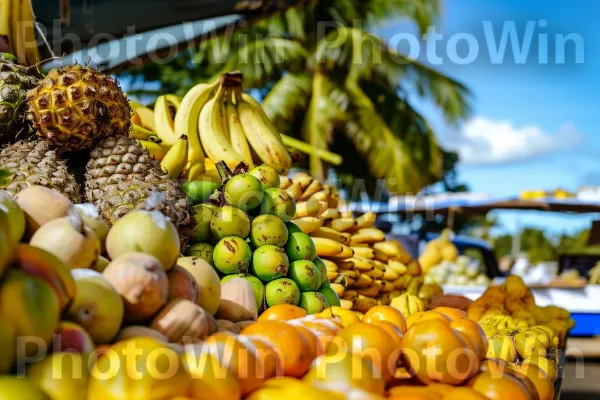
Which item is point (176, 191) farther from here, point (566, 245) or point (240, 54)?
point (566, 245)

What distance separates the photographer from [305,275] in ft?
7.01

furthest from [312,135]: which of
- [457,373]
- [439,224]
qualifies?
[457,373]

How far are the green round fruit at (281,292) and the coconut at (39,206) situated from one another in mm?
860

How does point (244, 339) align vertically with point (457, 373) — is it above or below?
above

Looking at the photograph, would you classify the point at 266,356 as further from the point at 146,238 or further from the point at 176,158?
the point at 176,158

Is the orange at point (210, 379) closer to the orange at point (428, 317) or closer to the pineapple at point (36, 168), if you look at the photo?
the orange at point (428, 317)

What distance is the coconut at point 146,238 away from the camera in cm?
127

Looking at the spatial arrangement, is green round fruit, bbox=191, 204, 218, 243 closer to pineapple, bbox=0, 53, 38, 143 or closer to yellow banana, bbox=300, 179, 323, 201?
pineapple, bbox=0, 53, 38, 143

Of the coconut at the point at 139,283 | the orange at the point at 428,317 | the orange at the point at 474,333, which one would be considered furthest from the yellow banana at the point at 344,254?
the coconut at the point at 139,283

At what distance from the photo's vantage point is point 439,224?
20.0 metres

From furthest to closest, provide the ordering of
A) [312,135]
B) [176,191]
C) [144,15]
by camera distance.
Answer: [312,135] < [144,15] < [176,191]

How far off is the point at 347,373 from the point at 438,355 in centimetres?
27

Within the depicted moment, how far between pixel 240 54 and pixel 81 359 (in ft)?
43.0

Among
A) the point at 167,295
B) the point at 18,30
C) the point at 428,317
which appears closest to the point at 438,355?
the point at 428,317
